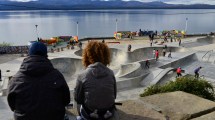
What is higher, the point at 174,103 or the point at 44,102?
the point at 44,102

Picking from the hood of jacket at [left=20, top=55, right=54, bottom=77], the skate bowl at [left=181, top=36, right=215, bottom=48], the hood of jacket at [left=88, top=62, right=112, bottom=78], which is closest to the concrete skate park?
the skate bowl at [left=181, top=36, right=215, bottom=48]

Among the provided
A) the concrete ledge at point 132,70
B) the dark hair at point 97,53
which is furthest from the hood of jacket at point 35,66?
the concrete ledge at point 132,70

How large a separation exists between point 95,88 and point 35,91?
74 centimetres

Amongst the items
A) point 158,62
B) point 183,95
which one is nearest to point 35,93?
point 183,95

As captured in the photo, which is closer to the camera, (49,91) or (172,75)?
(49,91)

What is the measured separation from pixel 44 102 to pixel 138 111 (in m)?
1.29

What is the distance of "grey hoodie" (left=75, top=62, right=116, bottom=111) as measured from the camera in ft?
11.0

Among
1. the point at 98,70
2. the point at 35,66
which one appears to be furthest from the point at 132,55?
the point at 35,66

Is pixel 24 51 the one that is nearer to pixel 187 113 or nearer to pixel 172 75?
pixel 172 75

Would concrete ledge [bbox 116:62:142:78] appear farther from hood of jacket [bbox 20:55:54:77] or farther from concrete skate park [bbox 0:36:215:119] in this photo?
hood of jacket [bbox 20:55:54:77]

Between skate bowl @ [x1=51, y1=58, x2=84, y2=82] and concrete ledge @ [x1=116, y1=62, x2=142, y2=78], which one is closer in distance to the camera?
concrete ledge @ [x1=116, y1=62, x2=142, y2=78]

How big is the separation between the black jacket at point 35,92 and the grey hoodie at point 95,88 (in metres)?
0.41

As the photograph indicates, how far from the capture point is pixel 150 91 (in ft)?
27.0

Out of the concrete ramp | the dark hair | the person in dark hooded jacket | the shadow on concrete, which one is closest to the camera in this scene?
the person in dark hooded jacket
